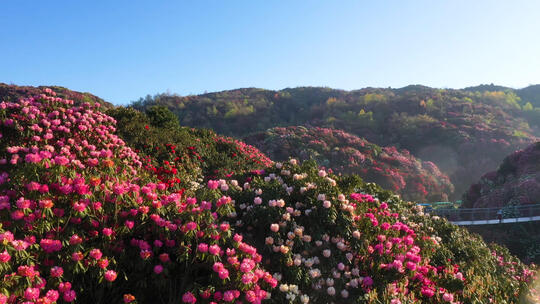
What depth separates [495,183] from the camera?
56.9 feet

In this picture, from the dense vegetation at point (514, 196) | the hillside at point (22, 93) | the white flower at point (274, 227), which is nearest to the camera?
the white flower at point (274, 227)

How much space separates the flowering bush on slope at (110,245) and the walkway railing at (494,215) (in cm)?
1185

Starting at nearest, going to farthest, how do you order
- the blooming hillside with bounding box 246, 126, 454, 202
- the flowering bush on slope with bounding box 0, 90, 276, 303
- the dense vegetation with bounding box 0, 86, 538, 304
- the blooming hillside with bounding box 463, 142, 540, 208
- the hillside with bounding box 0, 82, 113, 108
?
1. the flowering bush on slope with bounding box 0, 90, 276, 303
2. the dense vegetation with bounding box 0, 86, 538, 304
3. the blooming hillside with bounding box 463, 142, 540, 208
4. the blooming hillside with bounding box 246, 126, 454, 202
5. the hillside with bounding box 0, 82, 113, 108

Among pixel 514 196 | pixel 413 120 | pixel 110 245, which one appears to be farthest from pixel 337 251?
pixel 413 120

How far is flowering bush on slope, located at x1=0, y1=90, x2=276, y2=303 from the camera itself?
10.8 ft

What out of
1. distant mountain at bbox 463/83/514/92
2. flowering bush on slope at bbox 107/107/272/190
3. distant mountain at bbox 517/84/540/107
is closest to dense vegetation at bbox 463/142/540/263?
flowering bush on slope at bbox 107/107/272/190

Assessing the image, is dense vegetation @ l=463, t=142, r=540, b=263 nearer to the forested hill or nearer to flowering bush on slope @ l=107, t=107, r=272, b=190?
the forested hill

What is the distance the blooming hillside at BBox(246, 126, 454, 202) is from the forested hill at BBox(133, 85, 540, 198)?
3.22 m

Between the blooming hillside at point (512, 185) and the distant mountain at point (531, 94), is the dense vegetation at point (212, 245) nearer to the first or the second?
the blooming hillside at point (512, 185)

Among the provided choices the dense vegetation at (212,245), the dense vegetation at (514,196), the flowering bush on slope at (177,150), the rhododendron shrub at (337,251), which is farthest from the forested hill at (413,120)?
the dense vegetation at (212,245)

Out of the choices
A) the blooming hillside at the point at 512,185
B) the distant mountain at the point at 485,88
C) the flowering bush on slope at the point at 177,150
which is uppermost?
the distant mountain at the point at 485,88

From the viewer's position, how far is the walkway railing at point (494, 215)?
45.4ft

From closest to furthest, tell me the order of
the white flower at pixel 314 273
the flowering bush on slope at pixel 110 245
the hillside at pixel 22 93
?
the flowering bush on slope at pixel 110 245
the white flower at pixel 314 273
the hillside at pixel 22 93

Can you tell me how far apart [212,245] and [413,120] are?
112 feet
